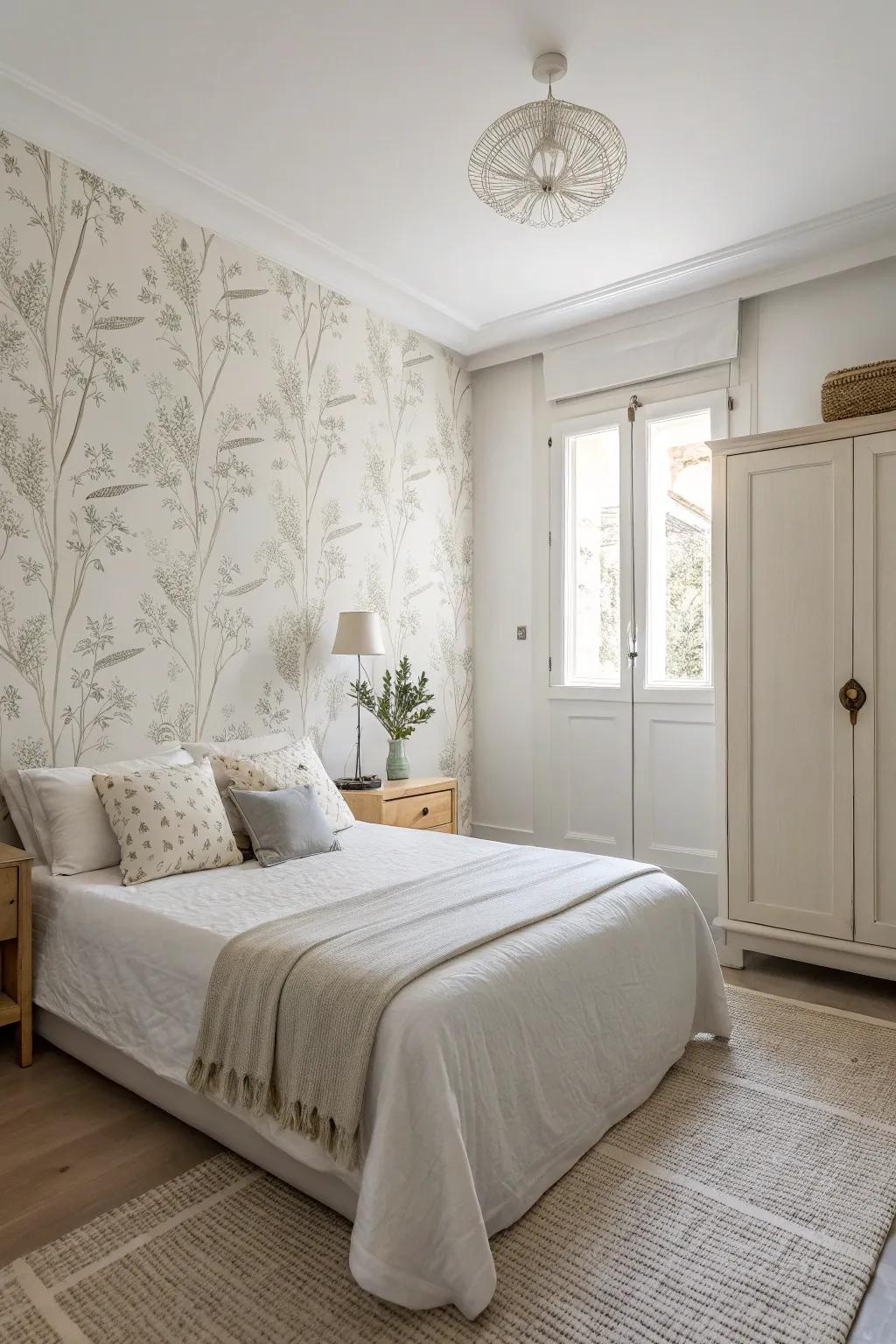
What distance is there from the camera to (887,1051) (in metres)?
2.54

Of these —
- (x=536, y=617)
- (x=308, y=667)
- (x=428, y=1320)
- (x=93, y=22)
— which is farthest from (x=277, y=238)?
(x=428, y=1320)

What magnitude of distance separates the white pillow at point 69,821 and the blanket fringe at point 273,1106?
Result: 2.89ft

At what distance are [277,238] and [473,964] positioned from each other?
119 inches

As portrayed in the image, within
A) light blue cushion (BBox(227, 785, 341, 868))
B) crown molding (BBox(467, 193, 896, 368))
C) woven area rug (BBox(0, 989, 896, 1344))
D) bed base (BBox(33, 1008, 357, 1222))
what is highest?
crown molding (BBox(467, 193, 896, 368))

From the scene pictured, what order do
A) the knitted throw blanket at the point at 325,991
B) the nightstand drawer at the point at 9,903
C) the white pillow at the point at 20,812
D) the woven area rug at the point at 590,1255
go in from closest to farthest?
the woven area rug at the point at 590,1255, the knitted throw blanket at the point at 325,991, the nightstand drawer at the point at 9,903, the white pillow at the point at 20,812

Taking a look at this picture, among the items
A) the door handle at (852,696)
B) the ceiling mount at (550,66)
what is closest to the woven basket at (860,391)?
the door handle at (852,696)

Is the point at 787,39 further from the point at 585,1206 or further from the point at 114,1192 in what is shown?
the point at 114,1192

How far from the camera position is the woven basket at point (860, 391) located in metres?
3.01

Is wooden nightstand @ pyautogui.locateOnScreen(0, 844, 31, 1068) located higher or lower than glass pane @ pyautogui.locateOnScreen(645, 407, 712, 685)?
lower

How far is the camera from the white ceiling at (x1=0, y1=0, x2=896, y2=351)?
2.33 m

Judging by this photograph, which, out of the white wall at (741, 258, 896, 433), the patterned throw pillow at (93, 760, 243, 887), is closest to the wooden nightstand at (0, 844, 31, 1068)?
the patterned throw pillow at (93, 760, 243, 887)

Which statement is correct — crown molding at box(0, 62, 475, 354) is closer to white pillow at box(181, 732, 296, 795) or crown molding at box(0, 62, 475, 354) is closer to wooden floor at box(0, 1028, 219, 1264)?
white pillow at box(181, 732, 296, 795)

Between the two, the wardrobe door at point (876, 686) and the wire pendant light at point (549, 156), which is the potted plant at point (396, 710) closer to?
the wardrobe door at point (876, 686)

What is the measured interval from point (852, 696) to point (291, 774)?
6.64 ft
